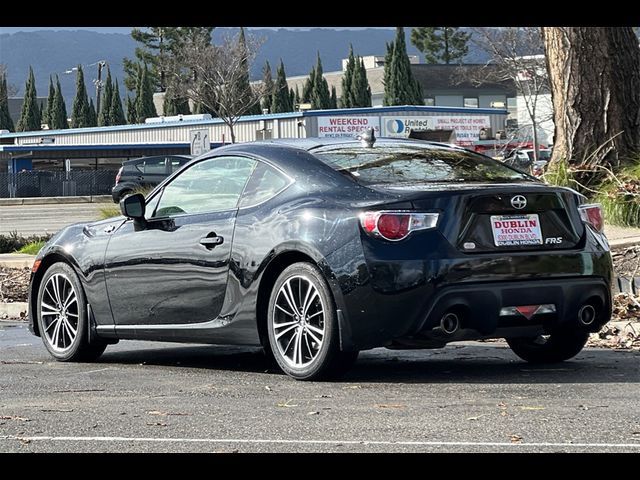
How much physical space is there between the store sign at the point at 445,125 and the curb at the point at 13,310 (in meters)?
54.2

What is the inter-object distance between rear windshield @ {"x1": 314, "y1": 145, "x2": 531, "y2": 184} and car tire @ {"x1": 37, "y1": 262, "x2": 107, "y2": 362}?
216 centimetres

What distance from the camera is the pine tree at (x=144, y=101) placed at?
9283cm

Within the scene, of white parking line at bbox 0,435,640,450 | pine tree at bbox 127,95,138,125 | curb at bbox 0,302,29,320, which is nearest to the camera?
white parking line at bbox 0,435,640,450

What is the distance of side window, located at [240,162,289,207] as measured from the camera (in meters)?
8.28

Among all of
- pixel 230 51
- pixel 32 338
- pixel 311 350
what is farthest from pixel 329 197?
pixel 230 51

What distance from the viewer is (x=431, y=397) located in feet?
23.2

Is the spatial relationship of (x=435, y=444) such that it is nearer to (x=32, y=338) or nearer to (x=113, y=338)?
(x=113, y=338)

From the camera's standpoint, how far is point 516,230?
7.71m

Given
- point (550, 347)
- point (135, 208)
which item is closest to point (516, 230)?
point (550, 347)

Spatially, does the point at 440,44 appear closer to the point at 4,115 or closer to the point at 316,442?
the point at 4,115

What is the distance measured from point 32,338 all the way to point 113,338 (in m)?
2.30

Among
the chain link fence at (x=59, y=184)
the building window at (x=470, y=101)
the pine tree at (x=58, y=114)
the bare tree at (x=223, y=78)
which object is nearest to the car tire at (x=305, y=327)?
the chain link fence at (x=59, y=184)

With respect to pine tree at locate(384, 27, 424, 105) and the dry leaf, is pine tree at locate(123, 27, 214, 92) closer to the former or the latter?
pine tree at locate(384, 27, 424, 105)

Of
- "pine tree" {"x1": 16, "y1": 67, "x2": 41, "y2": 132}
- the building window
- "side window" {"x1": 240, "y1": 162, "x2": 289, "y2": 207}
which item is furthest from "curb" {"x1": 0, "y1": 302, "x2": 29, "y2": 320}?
the building window
